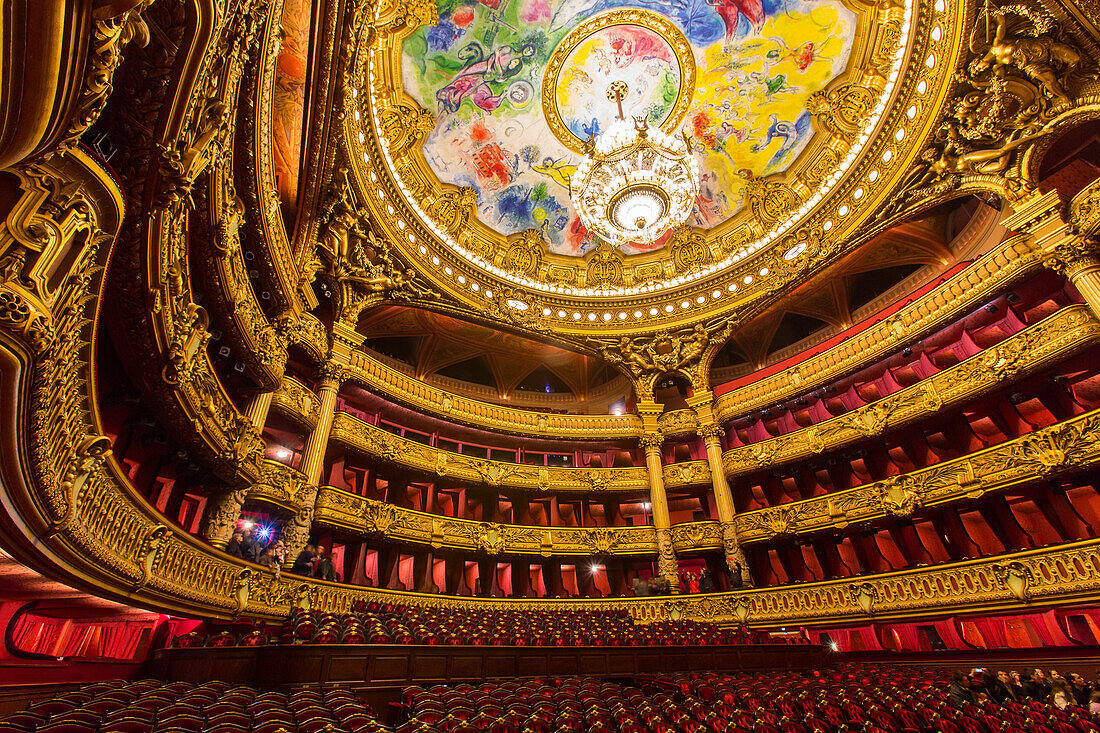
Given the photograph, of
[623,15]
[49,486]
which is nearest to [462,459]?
[49,486]

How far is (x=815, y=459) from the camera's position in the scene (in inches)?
587

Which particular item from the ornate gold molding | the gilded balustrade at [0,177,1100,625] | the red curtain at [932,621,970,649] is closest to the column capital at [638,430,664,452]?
the ornate gold molding

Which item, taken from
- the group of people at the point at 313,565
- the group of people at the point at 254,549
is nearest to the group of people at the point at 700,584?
the group of people at the point at 313,565

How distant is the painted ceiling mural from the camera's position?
48.9ft

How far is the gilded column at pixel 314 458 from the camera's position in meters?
Result: 10.2

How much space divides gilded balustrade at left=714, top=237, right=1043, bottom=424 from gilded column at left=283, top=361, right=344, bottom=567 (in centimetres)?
1214

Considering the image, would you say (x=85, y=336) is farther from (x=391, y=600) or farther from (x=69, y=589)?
(x=391, y=600)

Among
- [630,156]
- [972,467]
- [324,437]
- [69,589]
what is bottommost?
[69,589]

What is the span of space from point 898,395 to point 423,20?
16.4 meters

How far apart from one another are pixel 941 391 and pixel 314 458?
51.1 feet

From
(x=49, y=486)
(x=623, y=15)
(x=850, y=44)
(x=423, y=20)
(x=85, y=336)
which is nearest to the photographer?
(x=49, y=486)

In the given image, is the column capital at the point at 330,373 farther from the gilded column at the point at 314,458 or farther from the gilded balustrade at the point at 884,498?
the gilded balustrade at the point at 884,498

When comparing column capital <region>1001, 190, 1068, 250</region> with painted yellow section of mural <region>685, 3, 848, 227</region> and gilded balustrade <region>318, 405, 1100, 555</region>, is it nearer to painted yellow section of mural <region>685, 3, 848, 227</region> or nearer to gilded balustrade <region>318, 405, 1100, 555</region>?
gilded balustrade <region>318, 405, 1100, 555</region>

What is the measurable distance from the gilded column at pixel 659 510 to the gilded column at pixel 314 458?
975 centimetres
